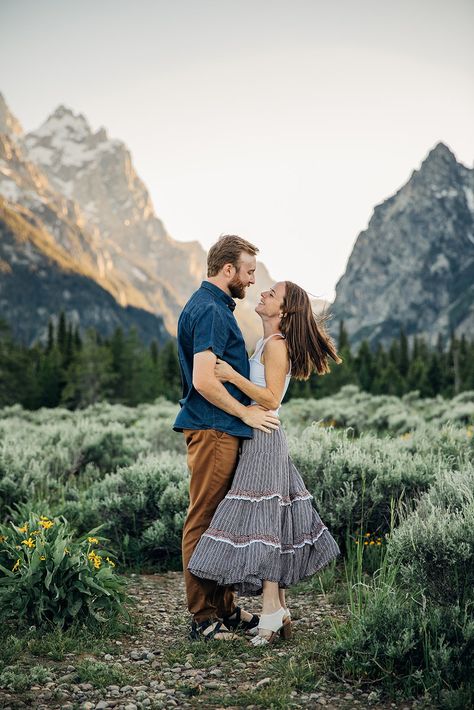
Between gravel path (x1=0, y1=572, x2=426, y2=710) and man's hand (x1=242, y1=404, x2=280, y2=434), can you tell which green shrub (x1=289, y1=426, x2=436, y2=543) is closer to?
gravel path (x1=0, y1=572, x2=426, y2=710)

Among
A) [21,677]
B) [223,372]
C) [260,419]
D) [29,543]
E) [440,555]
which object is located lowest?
[21,677]

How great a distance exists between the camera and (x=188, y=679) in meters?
3.64

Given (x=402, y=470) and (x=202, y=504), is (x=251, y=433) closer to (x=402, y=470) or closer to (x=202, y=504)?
(x=202, y=504)

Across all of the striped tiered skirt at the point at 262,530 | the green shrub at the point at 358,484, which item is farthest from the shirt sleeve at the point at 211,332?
the green shrub at the point at 358,484

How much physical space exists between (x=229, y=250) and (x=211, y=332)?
0.58 metres

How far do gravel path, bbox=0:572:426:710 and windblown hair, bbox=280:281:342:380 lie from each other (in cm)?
176

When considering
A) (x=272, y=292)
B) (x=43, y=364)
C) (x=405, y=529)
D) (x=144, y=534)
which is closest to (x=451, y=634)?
(x=405, y=529)

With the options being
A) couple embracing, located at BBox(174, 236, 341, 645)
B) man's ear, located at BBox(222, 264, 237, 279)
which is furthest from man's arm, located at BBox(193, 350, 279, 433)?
man's ear, located at BBox(222, 264, 237, 279)

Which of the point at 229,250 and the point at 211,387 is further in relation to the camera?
the point at 229,250

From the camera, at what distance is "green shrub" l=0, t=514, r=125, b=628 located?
4.32 metres

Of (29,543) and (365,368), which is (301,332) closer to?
(29,543)

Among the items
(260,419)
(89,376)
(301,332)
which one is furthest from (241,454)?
(89,376)

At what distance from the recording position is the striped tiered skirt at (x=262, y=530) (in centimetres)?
406

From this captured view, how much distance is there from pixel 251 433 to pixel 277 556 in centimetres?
79
